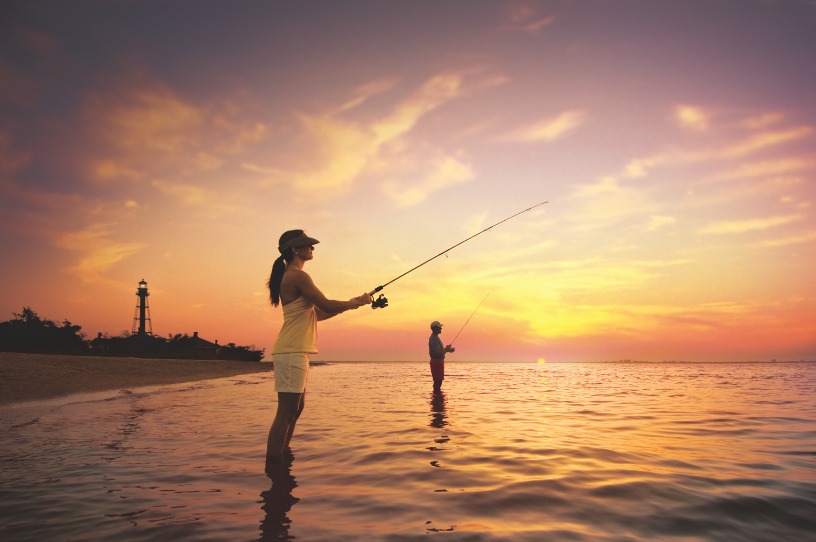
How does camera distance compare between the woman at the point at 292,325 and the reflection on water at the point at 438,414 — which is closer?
the woman at the point at 292,325

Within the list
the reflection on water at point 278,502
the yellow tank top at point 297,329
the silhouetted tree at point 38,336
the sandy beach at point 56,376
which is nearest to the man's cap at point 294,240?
the yellow tank top at point 297,329

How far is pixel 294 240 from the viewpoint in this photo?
19.3ft

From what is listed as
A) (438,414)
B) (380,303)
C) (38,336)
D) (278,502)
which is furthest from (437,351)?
(38,336)

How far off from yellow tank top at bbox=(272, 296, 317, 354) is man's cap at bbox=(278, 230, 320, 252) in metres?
0.65

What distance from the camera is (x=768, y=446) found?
6.53 meters

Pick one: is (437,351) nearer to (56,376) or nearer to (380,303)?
(380,303)

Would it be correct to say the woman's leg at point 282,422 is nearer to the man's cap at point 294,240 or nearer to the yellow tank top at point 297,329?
the yellow tank top at point 297,329

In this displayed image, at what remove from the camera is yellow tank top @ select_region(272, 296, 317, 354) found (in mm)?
5664

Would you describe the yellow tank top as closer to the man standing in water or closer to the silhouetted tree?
the man standing in water

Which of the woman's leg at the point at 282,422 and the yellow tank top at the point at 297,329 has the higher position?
the yellow tank top at the point at 297,329

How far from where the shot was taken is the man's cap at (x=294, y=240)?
5870 millimetres

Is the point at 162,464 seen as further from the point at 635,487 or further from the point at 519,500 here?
the point at 635,487

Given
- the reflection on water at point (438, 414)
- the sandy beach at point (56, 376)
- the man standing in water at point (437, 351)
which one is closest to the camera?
the reflection on water at point (438, 414)

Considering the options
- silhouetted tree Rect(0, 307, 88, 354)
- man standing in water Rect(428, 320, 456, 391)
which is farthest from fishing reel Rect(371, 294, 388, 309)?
silhouetted tree Rect(0, 307, 88, 354)
